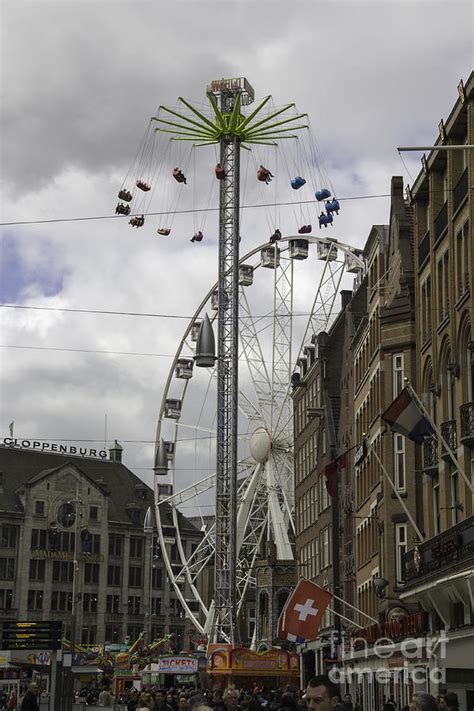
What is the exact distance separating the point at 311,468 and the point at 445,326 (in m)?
40.3

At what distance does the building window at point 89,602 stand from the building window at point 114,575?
2558 mm

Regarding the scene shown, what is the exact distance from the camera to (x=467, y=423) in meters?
33.8

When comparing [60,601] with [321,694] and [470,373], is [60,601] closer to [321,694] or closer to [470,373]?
[470,373]

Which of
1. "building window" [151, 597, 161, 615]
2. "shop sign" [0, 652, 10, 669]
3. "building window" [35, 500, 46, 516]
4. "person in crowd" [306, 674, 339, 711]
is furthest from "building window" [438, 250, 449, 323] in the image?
"building window" [151, 597, 161, 615]

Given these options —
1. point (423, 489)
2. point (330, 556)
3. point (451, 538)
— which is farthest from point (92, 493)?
point (451, 538)

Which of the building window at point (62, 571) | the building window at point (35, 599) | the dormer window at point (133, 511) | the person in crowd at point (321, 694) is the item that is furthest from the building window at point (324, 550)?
the dormer window at point (133, 511)

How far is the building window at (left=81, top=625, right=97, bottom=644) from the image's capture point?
129375mm

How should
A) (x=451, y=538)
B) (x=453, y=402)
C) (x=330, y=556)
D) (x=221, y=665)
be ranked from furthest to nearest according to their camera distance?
1. (x=330, y=556)
2. (x=221, y=665)
3. (x=453, y=402)
4. (x=451, y=538)

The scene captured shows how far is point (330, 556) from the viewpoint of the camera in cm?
6956

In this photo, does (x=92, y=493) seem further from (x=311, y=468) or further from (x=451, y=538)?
(x=451, y=538)

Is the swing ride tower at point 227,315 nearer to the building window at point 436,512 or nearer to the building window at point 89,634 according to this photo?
the building window at point 436,512

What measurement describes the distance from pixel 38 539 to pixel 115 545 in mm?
10566

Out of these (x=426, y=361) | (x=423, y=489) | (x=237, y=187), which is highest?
(x=237, y=187)

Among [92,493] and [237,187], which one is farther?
[92,493]
